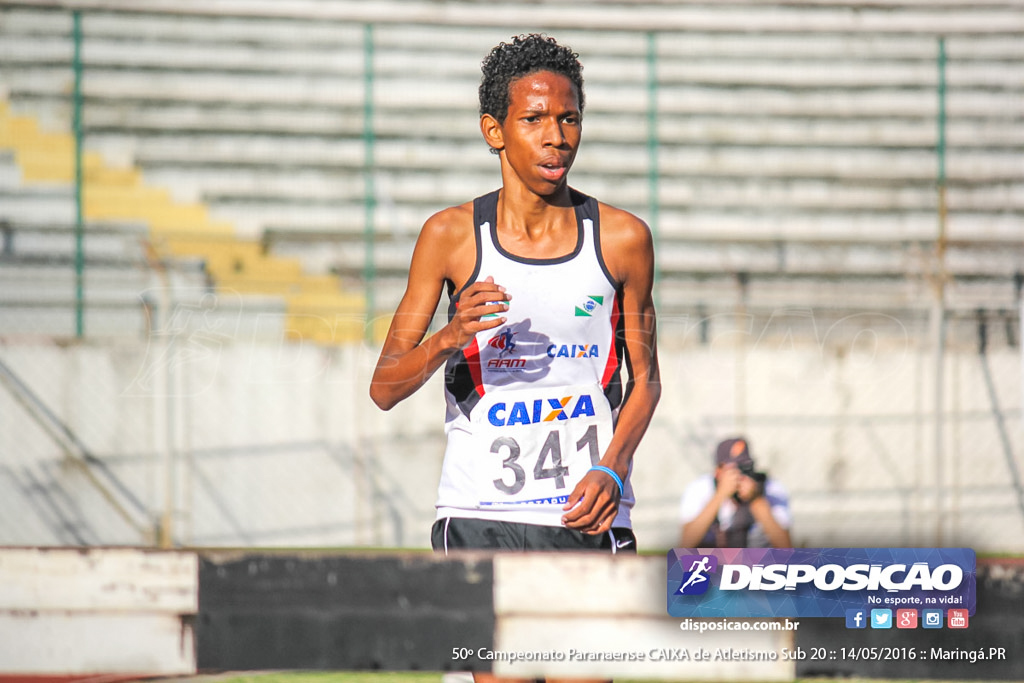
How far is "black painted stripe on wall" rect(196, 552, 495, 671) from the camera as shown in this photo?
2484 mm

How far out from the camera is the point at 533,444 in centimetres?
247

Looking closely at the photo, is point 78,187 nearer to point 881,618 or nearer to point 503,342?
point 503,342

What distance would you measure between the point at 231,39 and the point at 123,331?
2.88 m

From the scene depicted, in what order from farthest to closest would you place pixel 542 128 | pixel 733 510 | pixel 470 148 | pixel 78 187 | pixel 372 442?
pixel 470 148, pixel 78 187, pixel 372 442, pixel 733 510, pixel 542 128

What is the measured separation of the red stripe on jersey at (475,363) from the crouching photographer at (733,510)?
1.96 m

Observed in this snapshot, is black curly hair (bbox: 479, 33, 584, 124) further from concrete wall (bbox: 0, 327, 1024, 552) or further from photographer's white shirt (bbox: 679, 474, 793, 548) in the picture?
concrete wall (bbox: 0, 327, 1024, 552)

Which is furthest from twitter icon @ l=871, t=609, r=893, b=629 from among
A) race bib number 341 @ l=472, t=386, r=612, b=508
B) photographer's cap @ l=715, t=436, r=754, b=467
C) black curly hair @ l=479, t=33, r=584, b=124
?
photographer's cap @ l=715, t=436, r=754, b=467

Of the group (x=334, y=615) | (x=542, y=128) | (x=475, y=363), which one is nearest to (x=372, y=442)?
(x=334, y=615)

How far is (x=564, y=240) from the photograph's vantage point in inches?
98.3

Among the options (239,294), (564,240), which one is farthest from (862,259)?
(564,240)

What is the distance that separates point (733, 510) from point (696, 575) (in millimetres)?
2032

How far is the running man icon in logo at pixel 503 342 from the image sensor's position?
96.8 inches

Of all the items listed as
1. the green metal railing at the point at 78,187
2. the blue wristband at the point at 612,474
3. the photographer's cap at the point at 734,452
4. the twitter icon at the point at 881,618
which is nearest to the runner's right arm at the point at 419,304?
the blue wristband at the point at 612,474

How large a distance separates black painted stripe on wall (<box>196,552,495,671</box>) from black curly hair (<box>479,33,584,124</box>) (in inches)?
42.9
